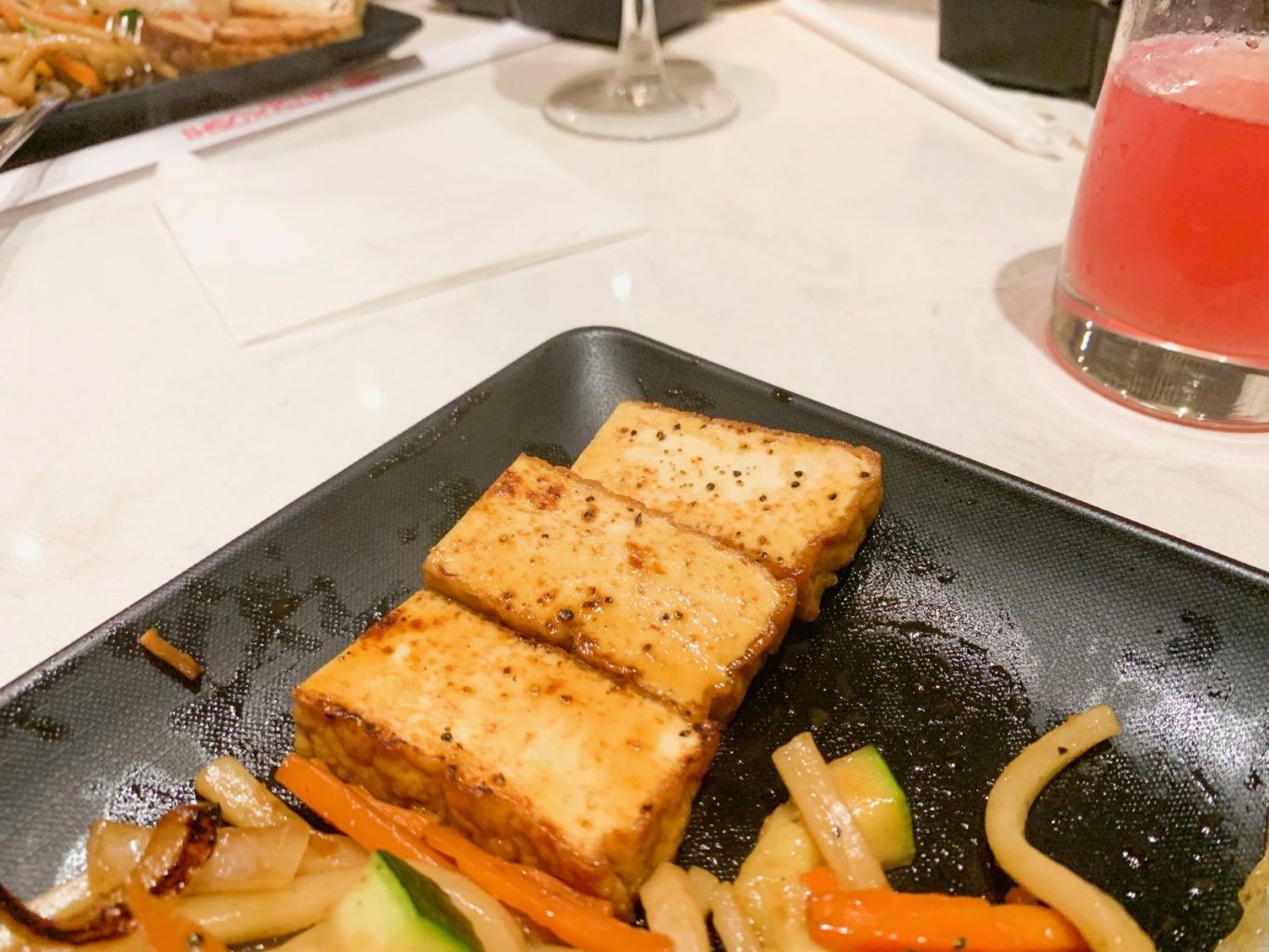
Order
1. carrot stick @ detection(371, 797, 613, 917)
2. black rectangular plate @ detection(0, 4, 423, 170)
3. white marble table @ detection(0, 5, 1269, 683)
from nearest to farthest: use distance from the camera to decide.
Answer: carrot stick @ detection(371, 797, 613, 917)
white marble table @ detection(0, 5, 1269, 683)
black rectangular plate @ detection(0, 4, 423, 170)

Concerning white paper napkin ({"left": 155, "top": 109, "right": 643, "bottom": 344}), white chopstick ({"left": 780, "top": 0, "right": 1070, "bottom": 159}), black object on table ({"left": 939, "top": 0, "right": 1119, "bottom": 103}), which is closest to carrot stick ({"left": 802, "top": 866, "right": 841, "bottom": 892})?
white paper napkin ({"left": 155, "top": 109, "right": 643, "bottom": 344})

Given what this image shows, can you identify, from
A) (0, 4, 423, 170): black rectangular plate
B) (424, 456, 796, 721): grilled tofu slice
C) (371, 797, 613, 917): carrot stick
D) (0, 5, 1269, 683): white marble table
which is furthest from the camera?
(0, 4, 423, 170): black rectangular plate

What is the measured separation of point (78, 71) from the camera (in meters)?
2.47

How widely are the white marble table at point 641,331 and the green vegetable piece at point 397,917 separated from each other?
0.67 meters

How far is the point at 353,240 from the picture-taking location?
86.1 inches

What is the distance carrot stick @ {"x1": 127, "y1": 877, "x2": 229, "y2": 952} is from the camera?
92 cm

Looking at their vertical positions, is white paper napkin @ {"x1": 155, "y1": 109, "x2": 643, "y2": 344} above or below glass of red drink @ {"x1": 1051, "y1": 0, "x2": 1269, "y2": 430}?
below

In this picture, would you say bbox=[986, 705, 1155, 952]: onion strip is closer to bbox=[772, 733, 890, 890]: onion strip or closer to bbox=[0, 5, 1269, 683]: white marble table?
bbox=[772, 733, 890, 890]: onion strip

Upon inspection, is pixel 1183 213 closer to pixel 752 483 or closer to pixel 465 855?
pixel 752 483

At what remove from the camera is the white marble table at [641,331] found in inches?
61.7

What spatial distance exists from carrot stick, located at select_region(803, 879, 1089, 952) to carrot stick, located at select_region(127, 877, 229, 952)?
0.58 meters

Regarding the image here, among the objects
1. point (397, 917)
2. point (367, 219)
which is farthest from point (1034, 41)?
point (397, 917)

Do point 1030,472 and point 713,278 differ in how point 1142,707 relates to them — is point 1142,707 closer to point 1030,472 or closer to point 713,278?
point 1030,472

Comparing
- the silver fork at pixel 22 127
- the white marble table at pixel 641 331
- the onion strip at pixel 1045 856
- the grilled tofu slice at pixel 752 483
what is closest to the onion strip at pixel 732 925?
the onion strip at pixel 1045 856
